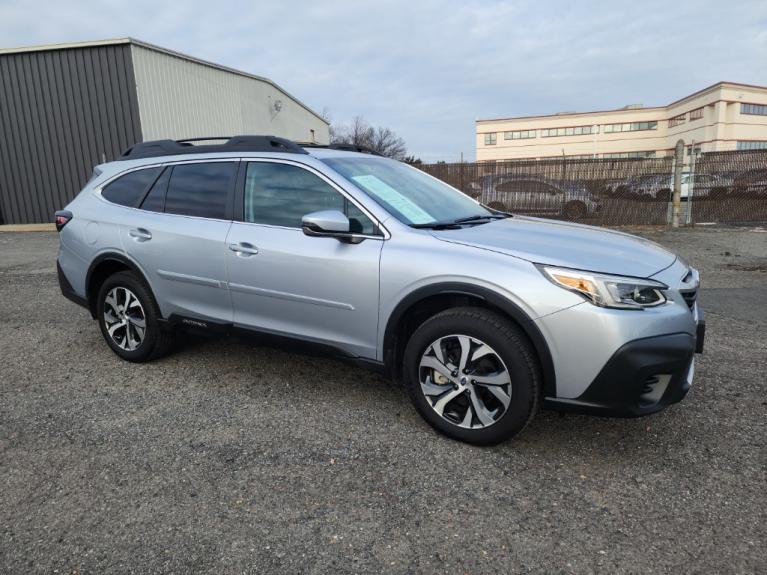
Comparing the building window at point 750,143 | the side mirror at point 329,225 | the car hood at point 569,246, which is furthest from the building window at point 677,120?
the side mirror at point 329,225

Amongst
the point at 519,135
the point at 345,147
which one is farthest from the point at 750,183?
the point at 519,135

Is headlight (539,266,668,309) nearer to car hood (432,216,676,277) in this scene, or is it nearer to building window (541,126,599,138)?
car hood (432,216,676,277)

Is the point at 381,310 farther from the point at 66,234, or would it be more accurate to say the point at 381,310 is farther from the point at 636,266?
the point at 66,234

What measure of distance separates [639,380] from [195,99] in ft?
65.1

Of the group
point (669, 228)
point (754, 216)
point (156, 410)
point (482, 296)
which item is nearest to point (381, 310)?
point (482, 296)

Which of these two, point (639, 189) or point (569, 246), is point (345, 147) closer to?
point (569, 246)

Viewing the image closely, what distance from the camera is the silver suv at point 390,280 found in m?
2.58

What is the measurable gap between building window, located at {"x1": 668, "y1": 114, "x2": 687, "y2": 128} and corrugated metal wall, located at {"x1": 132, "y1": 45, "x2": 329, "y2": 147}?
164 ft

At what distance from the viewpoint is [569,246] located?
115 inches

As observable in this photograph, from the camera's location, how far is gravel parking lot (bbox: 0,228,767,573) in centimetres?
213

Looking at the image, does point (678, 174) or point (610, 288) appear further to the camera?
point (678, 174)

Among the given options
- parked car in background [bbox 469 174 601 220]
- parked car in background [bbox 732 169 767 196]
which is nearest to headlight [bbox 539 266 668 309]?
parked car in background [bbox 469 174 601 220]

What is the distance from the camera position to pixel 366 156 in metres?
4.00

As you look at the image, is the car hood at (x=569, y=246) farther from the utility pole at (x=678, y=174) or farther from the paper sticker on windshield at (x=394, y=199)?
the utility pole at (x=678, y=174)
